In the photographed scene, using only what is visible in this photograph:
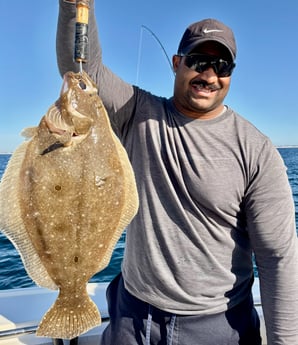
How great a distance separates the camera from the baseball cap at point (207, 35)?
2174mm

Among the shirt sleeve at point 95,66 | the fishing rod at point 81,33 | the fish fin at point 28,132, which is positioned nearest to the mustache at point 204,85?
the shirt sleeve at point 95,66

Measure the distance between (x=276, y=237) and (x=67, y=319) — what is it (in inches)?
54.3

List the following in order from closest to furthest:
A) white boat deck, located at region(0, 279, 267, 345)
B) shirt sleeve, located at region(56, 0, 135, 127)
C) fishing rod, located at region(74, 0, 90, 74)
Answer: fishing rod, located at region(74, 0, 90, 74) → shirt sleeve, located at region(56, 0, 135, 127) → white boat deck, located at region(0, 279, 267, 345)

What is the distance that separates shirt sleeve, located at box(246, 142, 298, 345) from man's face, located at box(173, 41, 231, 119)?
44cm

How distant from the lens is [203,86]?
2.22m

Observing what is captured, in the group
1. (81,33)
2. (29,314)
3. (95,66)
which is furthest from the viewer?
(29,314)

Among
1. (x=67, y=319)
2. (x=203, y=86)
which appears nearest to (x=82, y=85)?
(x=203, y=86)

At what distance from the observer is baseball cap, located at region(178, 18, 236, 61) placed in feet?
7.13

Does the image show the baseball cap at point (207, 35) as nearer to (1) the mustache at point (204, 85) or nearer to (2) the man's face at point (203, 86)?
(2) the man's face at point (203, 86)

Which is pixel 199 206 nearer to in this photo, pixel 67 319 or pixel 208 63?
pixel 208 63

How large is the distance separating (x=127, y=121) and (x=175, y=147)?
388 millimetres

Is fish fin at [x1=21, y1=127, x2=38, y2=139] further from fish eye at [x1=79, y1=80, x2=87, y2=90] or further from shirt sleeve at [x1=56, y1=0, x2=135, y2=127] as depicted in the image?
shirt sleeve at [x1=56, y1=0, x2=135, y2=127]

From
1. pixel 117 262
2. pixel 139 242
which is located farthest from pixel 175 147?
pixel 117 262

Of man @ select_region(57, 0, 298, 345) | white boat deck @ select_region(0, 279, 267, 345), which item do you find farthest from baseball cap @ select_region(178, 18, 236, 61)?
white boat deck @ select_region(0, 279, 267, 345)
